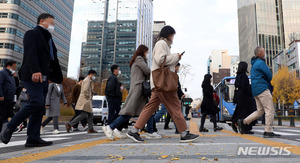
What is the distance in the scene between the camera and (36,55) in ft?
11.6

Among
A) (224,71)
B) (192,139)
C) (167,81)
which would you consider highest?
(224,71)

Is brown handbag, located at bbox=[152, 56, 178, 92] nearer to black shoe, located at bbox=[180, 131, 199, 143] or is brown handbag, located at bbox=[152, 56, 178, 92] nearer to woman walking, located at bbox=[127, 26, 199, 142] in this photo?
woman walking, located at bbox=[127, 26, 199, 142]

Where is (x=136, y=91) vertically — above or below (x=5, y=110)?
above

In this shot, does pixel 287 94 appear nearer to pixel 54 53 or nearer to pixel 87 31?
pixel 54 53

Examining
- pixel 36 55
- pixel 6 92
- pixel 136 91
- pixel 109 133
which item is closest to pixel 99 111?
pixel 6 92

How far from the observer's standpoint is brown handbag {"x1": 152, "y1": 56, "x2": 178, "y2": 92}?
140 inches

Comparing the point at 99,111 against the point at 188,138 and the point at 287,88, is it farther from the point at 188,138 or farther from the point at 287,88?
the point at 287,88

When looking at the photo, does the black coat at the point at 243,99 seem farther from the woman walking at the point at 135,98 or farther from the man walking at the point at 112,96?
the man walking at the point at 112,96

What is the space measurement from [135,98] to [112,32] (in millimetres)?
125424

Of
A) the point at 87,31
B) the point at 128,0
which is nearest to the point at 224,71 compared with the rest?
the point at 128,0

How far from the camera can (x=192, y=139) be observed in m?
3.68

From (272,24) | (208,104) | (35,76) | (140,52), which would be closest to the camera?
(35,76)

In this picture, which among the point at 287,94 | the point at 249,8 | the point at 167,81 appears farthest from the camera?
the point at 249,8

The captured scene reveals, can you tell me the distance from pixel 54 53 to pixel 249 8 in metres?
97.6
